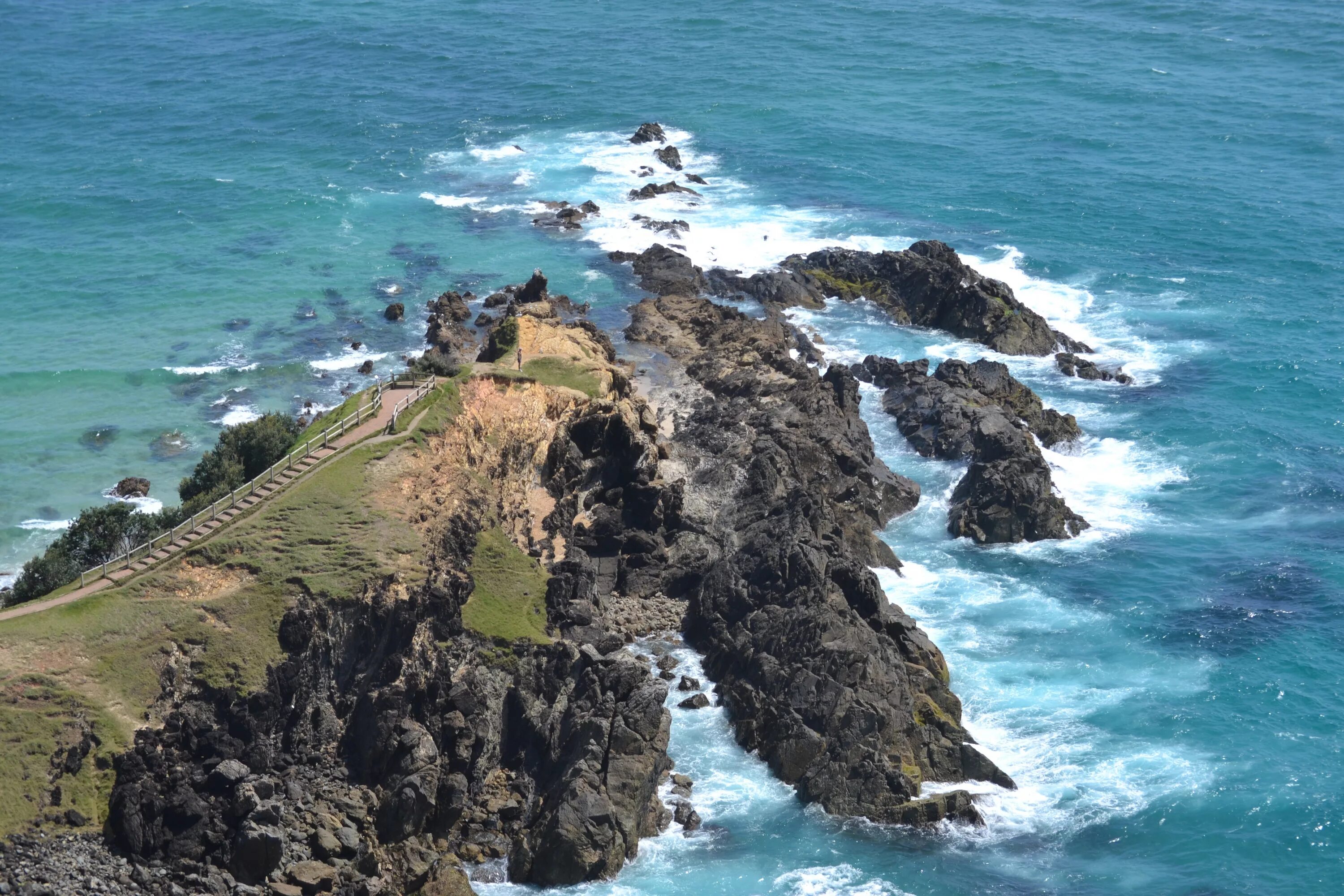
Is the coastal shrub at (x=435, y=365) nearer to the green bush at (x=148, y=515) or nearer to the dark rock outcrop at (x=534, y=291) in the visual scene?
the dark rock outcrop at (x=534, y=291)

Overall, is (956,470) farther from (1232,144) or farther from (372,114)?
(372,114)

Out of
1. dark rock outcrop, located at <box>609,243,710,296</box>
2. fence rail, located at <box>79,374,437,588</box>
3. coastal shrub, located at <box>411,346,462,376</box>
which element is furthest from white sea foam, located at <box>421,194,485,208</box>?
fence rail, located at <box>79,374,437,588</box>

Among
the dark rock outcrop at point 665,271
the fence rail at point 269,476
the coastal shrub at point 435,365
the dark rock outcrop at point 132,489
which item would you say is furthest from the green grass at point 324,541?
the dark rock outcrop at point 665,271

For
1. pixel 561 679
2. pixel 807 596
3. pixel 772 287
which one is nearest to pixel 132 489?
pixel 561 679

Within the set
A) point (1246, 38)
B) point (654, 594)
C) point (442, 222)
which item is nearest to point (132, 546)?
point (654, 594)

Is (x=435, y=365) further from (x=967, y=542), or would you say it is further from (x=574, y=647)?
(x=967, y=542)

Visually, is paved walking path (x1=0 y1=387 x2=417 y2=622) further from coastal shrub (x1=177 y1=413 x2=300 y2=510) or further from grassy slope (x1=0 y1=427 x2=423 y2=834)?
coastal shrub (x1=177 y1=413 x2=300 y2=510)
